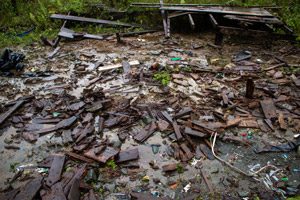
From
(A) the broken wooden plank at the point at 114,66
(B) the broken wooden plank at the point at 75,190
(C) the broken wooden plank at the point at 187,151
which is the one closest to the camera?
(B) the broken wooden plank at the point at 75,190

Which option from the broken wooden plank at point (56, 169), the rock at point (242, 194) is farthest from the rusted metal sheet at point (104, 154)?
the rock at point (242, 194)

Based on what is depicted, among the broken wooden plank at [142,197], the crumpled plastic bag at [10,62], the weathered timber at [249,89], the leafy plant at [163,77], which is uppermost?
the crumpled plastic bag at [10,62]

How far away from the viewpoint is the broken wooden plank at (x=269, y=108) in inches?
189

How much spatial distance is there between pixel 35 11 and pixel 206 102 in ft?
38.6

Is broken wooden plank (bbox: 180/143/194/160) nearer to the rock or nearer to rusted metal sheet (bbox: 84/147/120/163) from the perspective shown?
the rock

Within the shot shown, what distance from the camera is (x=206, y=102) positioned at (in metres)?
5.41

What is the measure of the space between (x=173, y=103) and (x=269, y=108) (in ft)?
8.09

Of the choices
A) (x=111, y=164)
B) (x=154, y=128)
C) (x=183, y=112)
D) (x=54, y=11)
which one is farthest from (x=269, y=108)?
(x=54, y=11)

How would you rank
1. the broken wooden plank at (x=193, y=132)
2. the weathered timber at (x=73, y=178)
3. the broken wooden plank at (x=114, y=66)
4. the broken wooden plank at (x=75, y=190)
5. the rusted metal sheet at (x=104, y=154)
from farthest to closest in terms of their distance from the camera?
the broken wooden plank at (x=114, y=66)
the broken wooden plank at (x=193, y=132)
the rusted metal sheet at (x=104, y=154)
the weathered timber at (x=73, y=178)
the broken wooden plank at (x=75, y=190)

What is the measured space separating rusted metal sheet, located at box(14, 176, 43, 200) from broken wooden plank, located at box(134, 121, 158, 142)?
1993 millimetres

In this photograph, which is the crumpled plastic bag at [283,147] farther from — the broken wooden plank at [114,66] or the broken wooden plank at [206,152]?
the broken wooden plank at [114,66]

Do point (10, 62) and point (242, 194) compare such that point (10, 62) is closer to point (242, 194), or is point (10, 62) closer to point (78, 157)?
point (78, 157)

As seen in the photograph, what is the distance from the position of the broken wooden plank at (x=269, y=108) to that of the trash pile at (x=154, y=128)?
0.02m

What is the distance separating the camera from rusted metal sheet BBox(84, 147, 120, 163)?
3.81 meters
